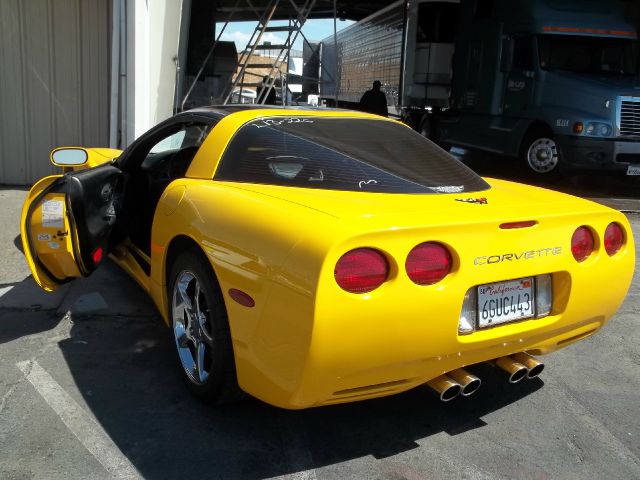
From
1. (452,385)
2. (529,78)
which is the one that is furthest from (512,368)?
(529,78)

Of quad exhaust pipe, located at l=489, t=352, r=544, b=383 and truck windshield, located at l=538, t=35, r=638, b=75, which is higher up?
truck windshield, located at l=538, t=35, r=638, b=75

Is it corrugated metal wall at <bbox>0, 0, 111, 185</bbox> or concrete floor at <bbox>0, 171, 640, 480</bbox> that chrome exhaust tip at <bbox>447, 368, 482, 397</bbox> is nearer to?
concrete floor at <bbox>0, 171, 640, 480</bbox>

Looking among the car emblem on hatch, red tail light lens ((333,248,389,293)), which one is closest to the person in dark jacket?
the car emblem on hatch

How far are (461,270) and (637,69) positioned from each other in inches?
392

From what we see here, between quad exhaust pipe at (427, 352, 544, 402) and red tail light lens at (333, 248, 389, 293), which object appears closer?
red tail light lens at (333, 248, 389, 293)

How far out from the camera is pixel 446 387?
8.58 feet

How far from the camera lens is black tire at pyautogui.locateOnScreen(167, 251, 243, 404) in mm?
2717

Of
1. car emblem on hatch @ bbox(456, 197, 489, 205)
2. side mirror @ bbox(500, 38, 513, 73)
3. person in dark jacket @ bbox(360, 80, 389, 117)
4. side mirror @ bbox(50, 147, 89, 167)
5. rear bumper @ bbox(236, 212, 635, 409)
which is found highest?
side mirror @ bbox(500, 38, 513, 73)

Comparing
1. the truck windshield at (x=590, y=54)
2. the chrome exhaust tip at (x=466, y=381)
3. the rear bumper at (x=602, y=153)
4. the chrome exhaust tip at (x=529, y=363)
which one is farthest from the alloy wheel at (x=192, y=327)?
the truck windshield at (x=590, y=54)

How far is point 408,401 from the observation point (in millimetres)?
3178

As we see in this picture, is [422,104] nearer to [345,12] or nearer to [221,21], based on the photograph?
[221,21]

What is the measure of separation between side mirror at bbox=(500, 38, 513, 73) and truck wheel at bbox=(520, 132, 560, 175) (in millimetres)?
1416

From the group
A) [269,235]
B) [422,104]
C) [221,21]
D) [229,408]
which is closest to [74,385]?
[229,408]

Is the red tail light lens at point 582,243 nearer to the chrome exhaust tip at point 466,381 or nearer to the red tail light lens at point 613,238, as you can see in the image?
the red tail light lens at point 613,238
